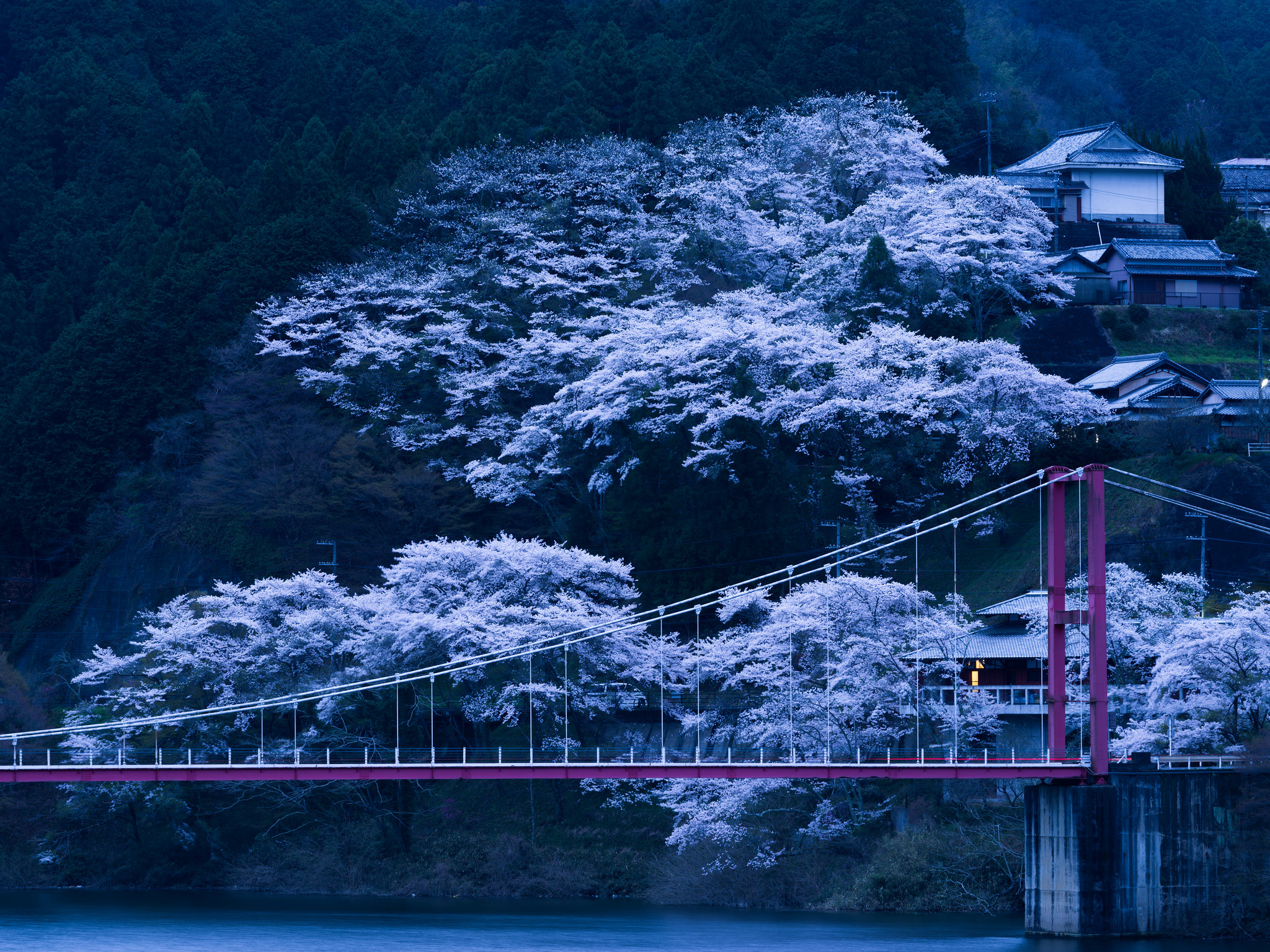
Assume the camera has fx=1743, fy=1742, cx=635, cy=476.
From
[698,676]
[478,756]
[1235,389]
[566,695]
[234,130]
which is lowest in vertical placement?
[478,756]

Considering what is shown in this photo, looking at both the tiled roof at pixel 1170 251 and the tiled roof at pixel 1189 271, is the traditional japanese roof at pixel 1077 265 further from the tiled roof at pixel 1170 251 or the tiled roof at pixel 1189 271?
the tiled roof at pixel 1189 271

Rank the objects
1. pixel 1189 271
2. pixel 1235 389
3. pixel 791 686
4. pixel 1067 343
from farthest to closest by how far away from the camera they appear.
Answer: pixel 1189 271
pixel 1067 343
pixel 1235 389
pixel 791 686

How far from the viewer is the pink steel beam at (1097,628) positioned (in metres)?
19.4

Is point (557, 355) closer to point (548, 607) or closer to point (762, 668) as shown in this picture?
point (548, 607)

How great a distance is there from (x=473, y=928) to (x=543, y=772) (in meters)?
3.74

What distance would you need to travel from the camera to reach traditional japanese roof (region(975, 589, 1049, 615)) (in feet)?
81.3

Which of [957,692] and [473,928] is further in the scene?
[957,692]

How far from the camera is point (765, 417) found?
29.5m

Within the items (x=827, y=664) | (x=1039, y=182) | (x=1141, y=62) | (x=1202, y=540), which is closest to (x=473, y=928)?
(x=827, y=664)

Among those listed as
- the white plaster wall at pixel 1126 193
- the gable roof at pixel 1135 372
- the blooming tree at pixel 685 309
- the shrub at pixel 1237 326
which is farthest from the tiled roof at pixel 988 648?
the white plaster wall at pixel 1126 193

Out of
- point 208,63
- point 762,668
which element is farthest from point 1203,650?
point 208,63

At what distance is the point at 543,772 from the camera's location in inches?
770

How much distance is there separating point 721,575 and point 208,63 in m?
32.3

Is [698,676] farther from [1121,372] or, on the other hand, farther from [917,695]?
[1121,372]
